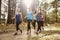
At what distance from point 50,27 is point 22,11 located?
1.64 feet

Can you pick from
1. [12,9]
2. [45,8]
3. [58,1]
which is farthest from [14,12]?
[58,1]

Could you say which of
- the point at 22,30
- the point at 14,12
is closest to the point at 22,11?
the point at 14,12

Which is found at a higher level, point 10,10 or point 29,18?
point 10,10

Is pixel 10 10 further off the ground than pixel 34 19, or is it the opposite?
pixel 10 10

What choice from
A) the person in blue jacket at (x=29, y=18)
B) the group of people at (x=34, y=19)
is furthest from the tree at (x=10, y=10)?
the person in blue jacket at (x=29, y=18)

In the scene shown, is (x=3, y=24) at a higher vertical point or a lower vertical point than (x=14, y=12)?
lower

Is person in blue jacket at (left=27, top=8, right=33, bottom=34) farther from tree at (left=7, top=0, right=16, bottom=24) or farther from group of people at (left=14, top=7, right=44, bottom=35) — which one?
tree at (left=7, top=0, right=16, bottom=24)

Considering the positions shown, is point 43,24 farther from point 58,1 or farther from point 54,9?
point 58,1

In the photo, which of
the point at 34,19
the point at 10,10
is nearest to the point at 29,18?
the point at 34,19

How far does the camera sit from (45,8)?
228 cm

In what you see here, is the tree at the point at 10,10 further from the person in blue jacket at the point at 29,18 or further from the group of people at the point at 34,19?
the person in blue jacket at the point at 29,18

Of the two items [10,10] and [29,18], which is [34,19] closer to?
[29,18]

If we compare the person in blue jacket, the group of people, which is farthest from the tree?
the person in blue jacket

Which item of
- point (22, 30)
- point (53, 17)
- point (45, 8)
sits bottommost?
point (22, 30)
